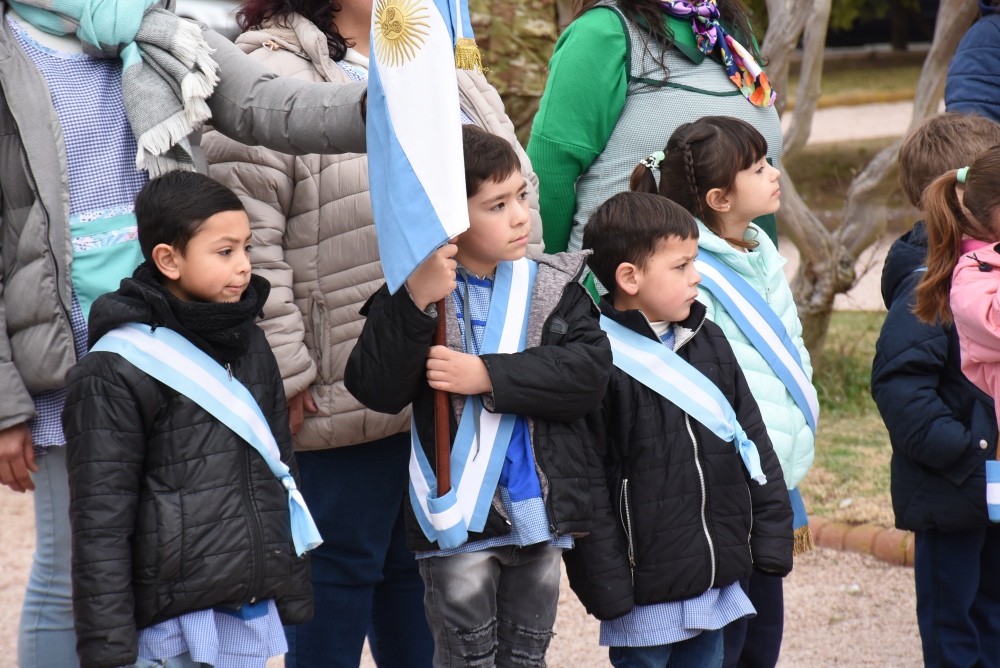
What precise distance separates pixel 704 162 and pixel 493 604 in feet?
4.24

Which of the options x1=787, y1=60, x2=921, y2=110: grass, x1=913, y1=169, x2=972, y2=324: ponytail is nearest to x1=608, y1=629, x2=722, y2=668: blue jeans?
x1=913, y1=169, x2=972, y2=324: ponytail

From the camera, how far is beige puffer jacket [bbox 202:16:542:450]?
9.75ft

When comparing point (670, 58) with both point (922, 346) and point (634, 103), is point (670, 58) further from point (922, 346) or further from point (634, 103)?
point (922, 346)

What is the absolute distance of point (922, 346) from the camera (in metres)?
3.49

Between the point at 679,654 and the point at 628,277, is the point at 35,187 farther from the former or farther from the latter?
the point at 679,654

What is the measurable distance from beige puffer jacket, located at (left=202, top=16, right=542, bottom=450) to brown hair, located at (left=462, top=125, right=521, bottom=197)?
15.5 inches

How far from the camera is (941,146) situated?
360cm

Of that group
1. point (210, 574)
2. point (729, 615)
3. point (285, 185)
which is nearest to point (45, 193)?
point (285, 185)

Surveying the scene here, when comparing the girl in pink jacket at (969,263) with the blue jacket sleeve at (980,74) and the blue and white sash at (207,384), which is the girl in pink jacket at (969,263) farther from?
the blue and white sash at (207,384)

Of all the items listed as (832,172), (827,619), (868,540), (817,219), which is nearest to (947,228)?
(827,619)

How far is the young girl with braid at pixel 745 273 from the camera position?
3184 mm

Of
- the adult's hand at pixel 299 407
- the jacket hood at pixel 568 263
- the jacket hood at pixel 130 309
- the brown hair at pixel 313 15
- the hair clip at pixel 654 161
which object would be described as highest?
the brown hair at pixel 313 15

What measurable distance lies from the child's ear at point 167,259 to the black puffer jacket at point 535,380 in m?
0.42

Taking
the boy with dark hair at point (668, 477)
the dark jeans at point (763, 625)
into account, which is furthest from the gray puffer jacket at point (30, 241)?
the dark jeans at point (763, 625)
